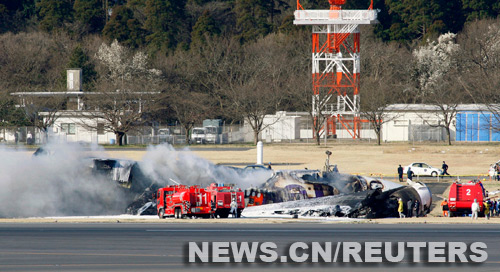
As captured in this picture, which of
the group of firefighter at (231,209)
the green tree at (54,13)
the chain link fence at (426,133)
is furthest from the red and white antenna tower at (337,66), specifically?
the green tree at (54,13)

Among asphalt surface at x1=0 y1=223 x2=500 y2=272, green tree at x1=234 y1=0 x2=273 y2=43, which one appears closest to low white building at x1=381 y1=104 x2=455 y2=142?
green tree at x1=234 y1=0 x2=273 y2=43

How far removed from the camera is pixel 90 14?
128m

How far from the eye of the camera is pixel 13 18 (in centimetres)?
13062

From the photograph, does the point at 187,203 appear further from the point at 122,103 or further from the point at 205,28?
the point at 205,28

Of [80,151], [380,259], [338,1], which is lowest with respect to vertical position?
[380,259]

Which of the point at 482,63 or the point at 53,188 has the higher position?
the point at 482,63

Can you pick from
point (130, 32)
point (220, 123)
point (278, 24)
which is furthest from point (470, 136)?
point (130, 32)

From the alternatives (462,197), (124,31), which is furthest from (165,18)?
(462,197)

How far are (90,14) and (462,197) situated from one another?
105 metres

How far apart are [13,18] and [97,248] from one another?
117726 millimetres

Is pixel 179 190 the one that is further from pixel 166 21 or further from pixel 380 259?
pixel 166 21

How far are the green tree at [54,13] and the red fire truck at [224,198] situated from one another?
9922 centimetres

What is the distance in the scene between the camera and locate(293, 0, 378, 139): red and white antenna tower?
83688mm

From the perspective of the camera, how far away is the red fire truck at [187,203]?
30.6m
